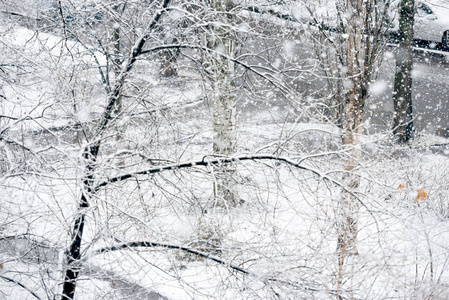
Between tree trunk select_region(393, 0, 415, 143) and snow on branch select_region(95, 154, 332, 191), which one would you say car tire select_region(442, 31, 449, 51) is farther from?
snow on branch select_region(95, 154, 332, 191)

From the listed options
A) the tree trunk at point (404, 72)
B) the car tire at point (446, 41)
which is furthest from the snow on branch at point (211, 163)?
the car tire at point (446, 41)

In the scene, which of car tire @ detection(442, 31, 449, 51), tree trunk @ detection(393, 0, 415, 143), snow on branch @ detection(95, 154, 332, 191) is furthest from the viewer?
car tire @ detection(442, 31, 449, 51)

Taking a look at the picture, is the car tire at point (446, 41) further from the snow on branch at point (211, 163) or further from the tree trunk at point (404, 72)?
the snow on branch at point (211, 163)

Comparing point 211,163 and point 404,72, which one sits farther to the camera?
point 404,72

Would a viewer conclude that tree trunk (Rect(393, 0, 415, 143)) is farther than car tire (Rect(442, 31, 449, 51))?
No

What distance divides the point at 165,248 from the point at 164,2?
253cm

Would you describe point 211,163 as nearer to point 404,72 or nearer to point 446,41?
point 404,72

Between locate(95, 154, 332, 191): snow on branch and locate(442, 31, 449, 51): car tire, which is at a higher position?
locate(442, 31, 449, 51): car tire

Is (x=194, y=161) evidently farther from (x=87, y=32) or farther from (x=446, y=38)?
(x=446, y=38)

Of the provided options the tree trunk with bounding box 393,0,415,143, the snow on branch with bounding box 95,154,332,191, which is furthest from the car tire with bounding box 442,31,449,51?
the snow on branch with bounding box 95,154,332,191

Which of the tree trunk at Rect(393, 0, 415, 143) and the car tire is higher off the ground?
the car tire

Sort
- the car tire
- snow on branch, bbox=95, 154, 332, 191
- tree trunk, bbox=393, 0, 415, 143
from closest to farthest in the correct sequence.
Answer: snow on branch, bbox=95, 154, 332, 191, tree trunk, bbox=393, 0, 415, 143, the car tire

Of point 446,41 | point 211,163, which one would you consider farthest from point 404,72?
point 211,163

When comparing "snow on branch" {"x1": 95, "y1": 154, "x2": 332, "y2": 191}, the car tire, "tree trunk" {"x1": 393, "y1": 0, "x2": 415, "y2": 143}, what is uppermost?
the car tire
